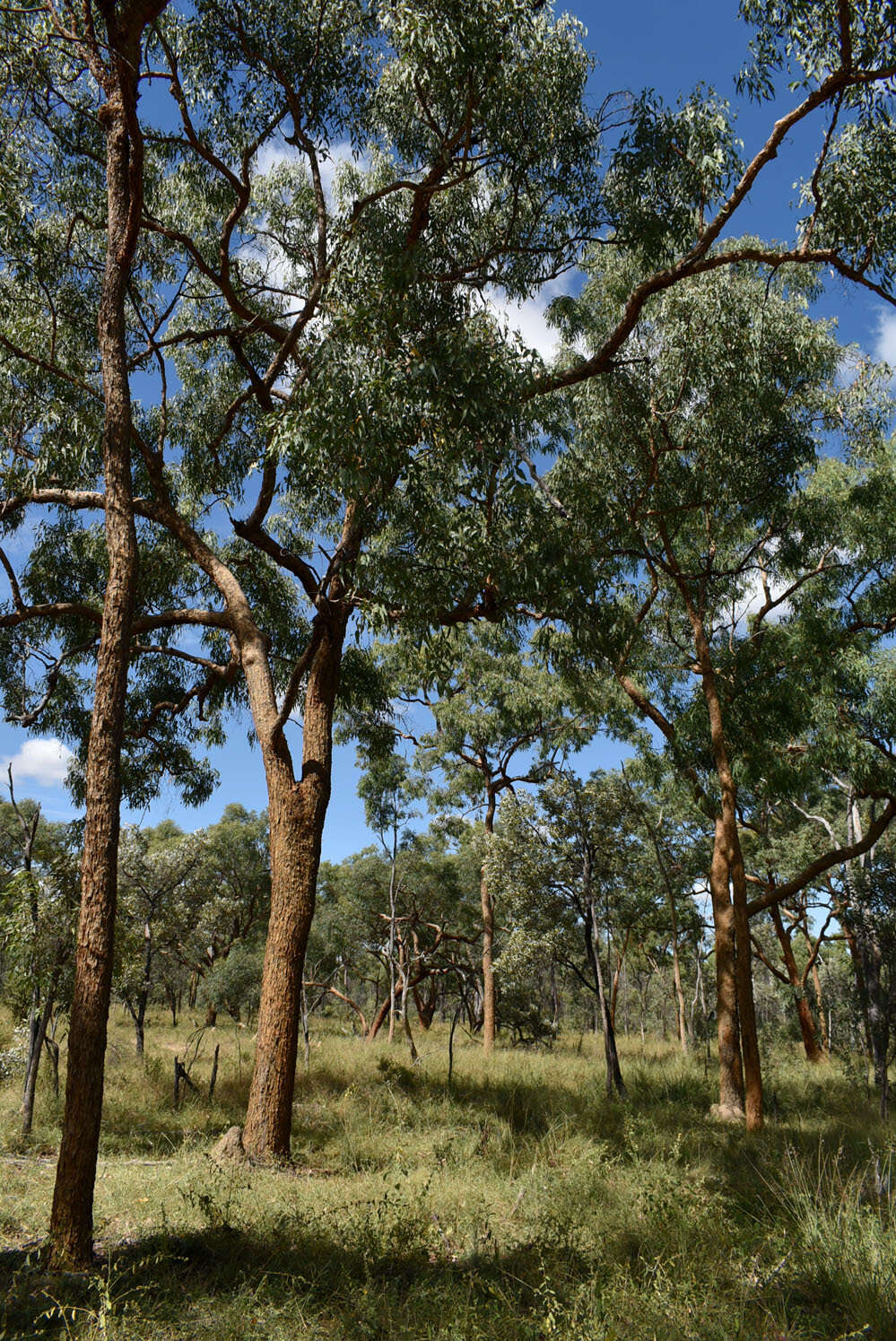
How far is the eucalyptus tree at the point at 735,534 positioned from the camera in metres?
10.6

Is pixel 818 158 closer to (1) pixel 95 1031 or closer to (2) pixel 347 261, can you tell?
(2) pixel 347 261

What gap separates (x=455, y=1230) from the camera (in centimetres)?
517

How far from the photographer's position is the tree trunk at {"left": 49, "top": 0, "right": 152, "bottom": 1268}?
4.49 meters

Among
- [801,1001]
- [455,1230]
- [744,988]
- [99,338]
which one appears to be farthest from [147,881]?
[801,1001]

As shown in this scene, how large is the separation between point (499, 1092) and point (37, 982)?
5.82 meters

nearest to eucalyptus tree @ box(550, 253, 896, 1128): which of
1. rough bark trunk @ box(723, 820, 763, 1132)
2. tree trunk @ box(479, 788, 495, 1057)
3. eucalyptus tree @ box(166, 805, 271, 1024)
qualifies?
rough bark trunk @ box(723, 820, 763, 1132)

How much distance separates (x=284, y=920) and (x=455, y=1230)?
311 cm

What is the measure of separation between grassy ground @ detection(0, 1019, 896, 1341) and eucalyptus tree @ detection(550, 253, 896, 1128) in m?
3.92

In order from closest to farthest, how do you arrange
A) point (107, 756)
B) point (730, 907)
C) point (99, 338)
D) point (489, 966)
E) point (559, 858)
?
point (107, 756) < point (99, 338) < point (730, 907) < point (559, 858) < point (489, 966)

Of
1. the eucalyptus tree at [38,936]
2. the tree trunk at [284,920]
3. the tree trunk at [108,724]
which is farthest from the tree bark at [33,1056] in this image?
the tree trunk at [108,724]

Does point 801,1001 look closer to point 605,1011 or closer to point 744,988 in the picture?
point 605,1011

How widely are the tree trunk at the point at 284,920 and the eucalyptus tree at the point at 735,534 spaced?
3.38 m

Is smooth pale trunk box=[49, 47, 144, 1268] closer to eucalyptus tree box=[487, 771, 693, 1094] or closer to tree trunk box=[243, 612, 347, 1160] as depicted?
tree trunk box=[243, 612, 347, 1160]

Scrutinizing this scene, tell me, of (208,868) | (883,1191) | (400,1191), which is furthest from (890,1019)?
(208,868)
